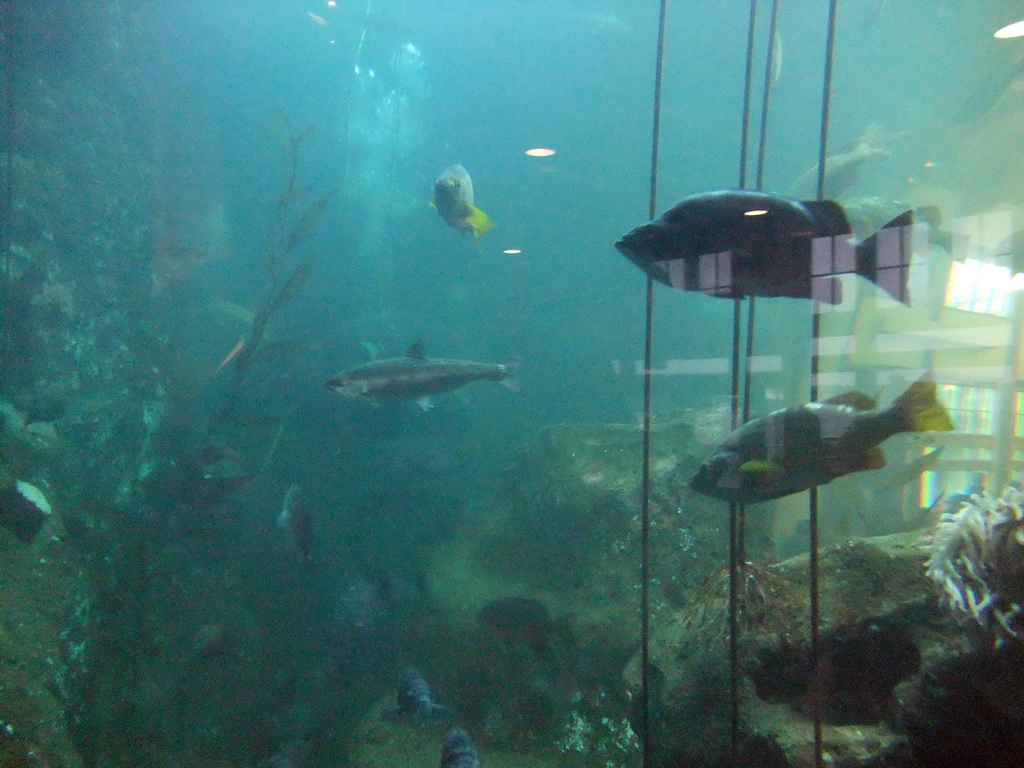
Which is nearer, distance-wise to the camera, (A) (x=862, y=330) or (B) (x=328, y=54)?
(A) (x=862, y=330)

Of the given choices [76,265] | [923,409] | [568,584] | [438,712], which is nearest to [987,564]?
[923,409]

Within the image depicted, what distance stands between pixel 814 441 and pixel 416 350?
3311 mm

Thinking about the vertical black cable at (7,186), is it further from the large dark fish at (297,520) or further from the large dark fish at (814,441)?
the large dark fish at (814,441)

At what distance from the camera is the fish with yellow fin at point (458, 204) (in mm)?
3662

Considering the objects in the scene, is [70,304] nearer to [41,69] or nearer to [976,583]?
[41,69]

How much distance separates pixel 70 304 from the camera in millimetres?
6383

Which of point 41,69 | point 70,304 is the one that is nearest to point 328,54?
point 41,69

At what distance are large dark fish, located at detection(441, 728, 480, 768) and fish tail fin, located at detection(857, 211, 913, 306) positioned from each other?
10.8 feet

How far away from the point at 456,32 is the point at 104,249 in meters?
12.8

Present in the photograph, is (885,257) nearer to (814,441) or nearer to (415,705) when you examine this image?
(814,441)

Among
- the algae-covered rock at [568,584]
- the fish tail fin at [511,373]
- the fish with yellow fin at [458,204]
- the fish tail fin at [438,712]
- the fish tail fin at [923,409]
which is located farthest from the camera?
the fish tail fin at [511,373]

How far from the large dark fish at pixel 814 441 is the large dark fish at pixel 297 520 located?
3.87 m

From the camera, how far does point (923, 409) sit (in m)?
1.82

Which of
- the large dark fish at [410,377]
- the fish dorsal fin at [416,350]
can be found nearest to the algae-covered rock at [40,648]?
the large dark fish at [410,377]
